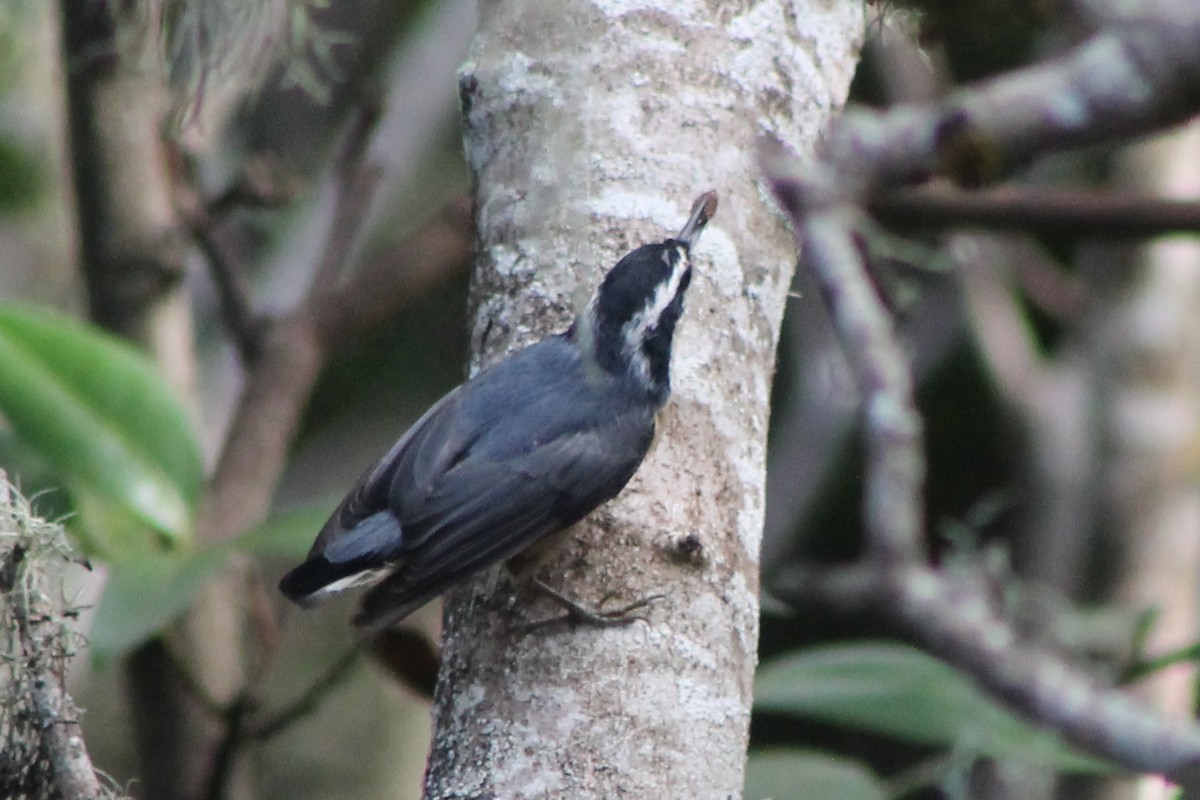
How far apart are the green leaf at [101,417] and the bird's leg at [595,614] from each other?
1.22m

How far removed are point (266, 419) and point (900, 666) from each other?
138cm

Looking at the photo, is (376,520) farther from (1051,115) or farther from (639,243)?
(1051,115)

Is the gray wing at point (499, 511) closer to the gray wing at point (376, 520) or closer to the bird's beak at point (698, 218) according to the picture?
the gray wing at point (376, 520)


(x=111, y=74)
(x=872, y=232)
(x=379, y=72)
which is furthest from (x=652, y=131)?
(x=379, y=72)

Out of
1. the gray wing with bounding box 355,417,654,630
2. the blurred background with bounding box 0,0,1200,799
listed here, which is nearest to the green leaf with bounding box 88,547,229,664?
the blurred background with bounding box 0,0,1200,799

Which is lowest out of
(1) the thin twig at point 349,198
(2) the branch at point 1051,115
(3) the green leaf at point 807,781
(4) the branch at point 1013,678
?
(4) the branch at point 1013,678

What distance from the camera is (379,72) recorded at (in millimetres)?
4730

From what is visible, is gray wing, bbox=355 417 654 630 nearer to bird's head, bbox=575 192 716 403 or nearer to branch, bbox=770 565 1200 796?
bird's head, bbox=575 192 716 403

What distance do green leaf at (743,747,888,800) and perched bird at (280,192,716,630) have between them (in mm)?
838

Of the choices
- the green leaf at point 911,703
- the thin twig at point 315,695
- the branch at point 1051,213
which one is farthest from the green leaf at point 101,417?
the branch at point 1051,213

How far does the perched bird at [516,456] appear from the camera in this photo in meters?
2.05

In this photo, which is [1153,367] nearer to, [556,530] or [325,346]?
[325,346]

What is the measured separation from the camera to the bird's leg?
1863 mm

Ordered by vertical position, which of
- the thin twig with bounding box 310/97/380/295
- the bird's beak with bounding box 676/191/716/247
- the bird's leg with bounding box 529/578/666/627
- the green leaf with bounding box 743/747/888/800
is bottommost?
the bird's leg with bounding box 529/578/666/627
